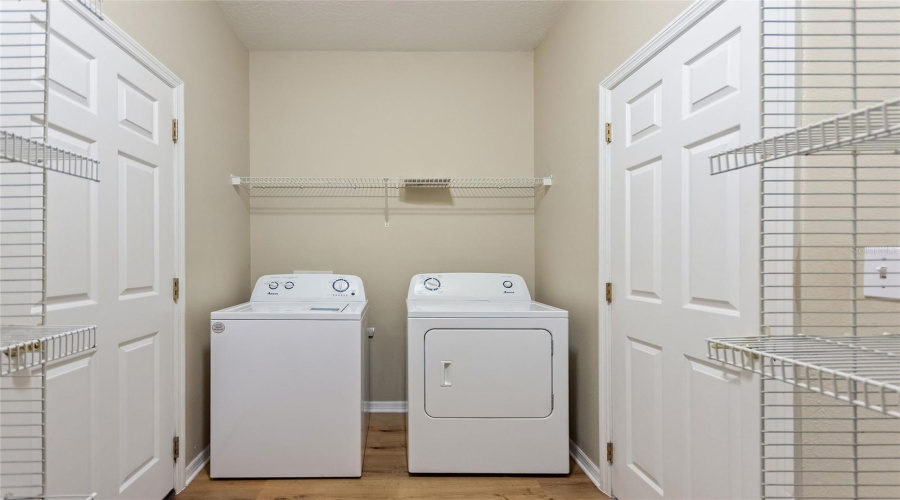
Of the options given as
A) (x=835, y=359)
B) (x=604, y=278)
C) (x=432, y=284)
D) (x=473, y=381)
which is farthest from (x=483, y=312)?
(x=835, y=359)

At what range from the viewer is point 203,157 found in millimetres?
2242

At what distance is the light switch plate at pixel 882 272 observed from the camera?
91 cm

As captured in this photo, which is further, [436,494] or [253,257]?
[253,257]

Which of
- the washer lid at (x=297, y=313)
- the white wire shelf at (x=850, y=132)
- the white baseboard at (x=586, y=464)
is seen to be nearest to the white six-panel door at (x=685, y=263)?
the white baseboard at (x=586, y=464)

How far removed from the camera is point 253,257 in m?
2.93

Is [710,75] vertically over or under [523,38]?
under

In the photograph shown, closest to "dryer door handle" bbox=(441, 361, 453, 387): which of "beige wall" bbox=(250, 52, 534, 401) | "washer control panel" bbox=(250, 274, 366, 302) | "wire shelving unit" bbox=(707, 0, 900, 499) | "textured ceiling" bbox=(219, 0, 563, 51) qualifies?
"washer control panel" bbox=(250, 274, 366, 302)

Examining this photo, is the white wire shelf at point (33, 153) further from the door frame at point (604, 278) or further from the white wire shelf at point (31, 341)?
the door frame at point (604, 278)

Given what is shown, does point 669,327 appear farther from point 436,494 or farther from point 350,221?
point 350,221

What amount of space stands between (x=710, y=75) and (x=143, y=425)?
91.1 inches

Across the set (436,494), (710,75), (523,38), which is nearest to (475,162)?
(523,38)

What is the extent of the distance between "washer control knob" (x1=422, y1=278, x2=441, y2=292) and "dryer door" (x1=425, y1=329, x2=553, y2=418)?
632mm

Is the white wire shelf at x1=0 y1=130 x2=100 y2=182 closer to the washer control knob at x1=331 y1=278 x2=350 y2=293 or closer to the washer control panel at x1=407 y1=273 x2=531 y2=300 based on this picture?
the washer control knob at x1=331 y1=278 x2=350 y2=293

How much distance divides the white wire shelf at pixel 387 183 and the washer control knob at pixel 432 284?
58 centimetres
